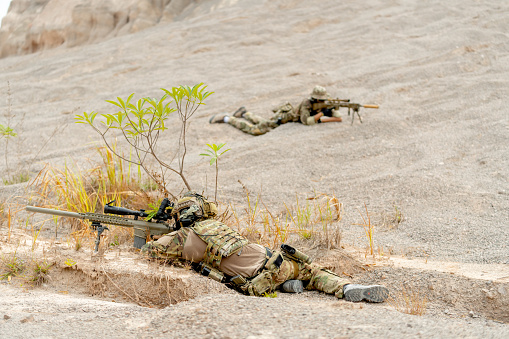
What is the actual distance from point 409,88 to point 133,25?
28.0 ft

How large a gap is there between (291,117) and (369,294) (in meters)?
4.70

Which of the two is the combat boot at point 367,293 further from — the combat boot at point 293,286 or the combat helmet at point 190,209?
the combat helmet at point 190,209

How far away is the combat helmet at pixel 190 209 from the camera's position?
3367 mm

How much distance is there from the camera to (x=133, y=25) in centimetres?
1380

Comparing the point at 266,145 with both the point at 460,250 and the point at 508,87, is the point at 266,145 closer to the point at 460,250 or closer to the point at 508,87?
the point at 460,250

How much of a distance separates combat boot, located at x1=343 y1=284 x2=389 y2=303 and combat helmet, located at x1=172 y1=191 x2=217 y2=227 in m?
1.10

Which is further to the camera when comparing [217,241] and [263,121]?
[263,121]

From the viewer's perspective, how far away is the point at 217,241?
3227 millimetres

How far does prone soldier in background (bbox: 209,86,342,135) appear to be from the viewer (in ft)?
23.8

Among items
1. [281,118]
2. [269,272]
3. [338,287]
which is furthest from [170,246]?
[281,118]

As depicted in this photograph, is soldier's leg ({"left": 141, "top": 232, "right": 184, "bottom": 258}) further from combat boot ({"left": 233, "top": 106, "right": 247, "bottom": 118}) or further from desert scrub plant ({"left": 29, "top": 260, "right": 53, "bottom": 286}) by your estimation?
combat boot ({"left": 233, "top": 106, "right": 247, "bottom": 118})

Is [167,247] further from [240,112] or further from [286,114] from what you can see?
[240,112]

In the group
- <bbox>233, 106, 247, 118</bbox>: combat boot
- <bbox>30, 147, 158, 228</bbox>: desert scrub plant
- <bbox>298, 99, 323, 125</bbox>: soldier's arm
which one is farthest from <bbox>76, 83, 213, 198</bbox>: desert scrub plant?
<bbox>298, 99, 323, 125</bbox>: soldier's arm

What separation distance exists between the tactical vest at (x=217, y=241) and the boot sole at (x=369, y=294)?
0.76 meters
